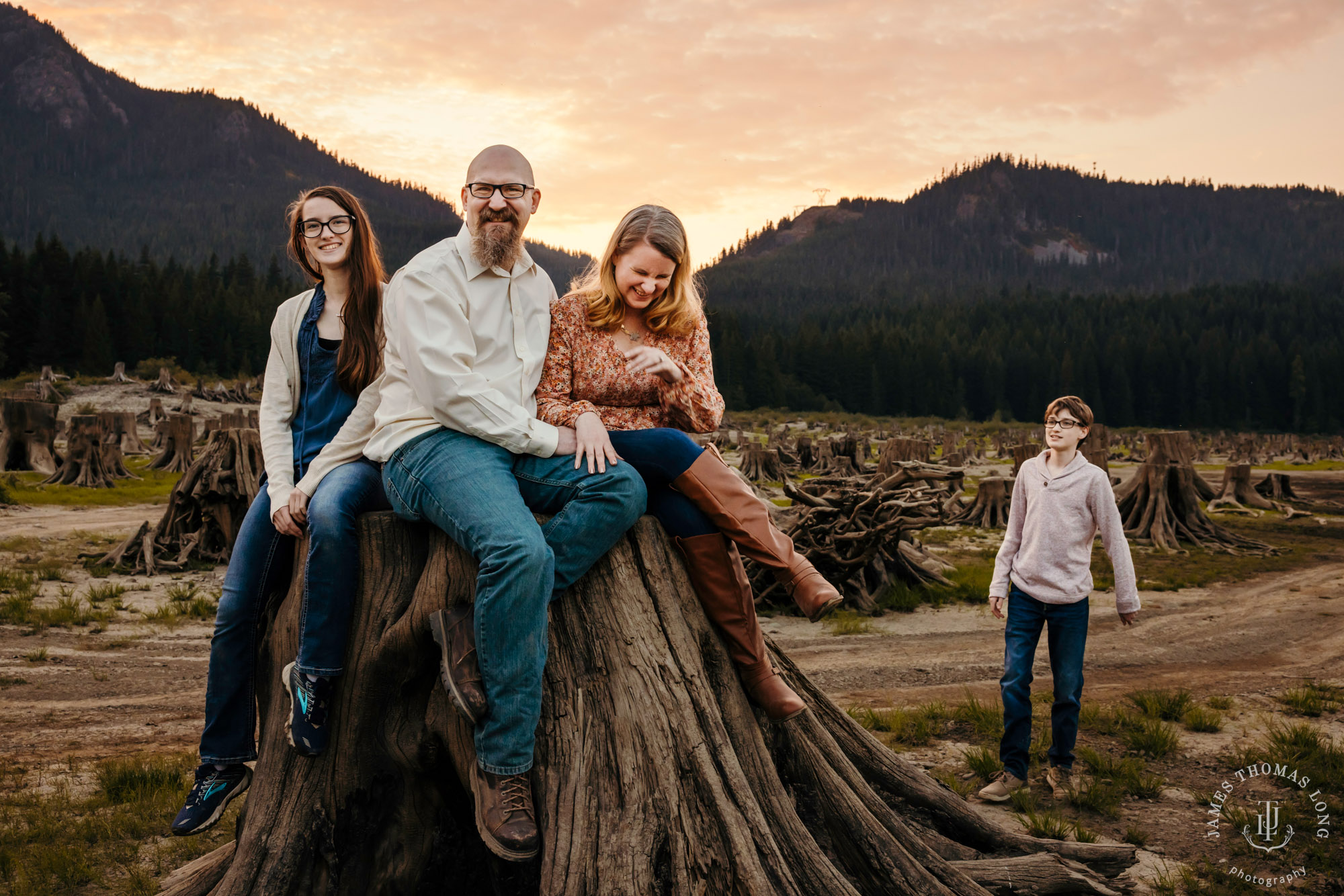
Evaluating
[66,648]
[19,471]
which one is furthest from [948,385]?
[66,648]

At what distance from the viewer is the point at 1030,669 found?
4.31 m

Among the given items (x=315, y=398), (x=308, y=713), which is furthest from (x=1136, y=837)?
(x=315, y=398)

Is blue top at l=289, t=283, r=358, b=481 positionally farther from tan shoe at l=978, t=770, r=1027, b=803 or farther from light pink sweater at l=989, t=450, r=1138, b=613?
tan shoe at l=978, t=770, r=1027, b=803

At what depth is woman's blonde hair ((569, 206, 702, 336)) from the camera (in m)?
2.90

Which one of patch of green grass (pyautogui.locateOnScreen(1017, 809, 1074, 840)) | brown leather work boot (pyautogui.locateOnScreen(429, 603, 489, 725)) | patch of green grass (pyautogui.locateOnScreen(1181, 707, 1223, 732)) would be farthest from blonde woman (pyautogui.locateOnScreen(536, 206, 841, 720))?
patch of green grass (pyautogui.locateOnScreen(1181, 707, 1223, 732))

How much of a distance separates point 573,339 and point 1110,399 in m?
97.8

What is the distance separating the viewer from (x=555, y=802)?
2350 millimetres

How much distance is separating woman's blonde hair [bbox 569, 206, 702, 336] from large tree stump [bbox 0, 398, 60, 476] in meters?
22.6

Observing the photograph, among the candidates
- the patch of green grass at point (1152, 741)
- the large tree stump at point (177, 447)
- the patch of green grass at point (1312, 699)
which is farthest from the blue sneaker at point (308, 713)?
the large tree stump at point (177, 447)

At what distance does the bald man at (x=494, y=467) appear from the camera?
7.52 feet

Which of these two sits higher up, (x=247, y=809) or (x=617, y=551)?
(x=617, y=551)

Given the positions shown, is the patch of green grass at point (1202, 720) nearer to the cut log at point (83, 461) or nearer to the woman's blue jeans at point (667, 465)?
the woman's blue jeans at point (667, 465)

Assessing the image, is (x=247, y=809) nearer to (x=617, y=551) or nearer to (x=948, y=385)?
(x=617, y=551)

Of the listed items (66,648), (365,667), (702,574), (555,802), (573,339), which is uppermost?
(573,339)
